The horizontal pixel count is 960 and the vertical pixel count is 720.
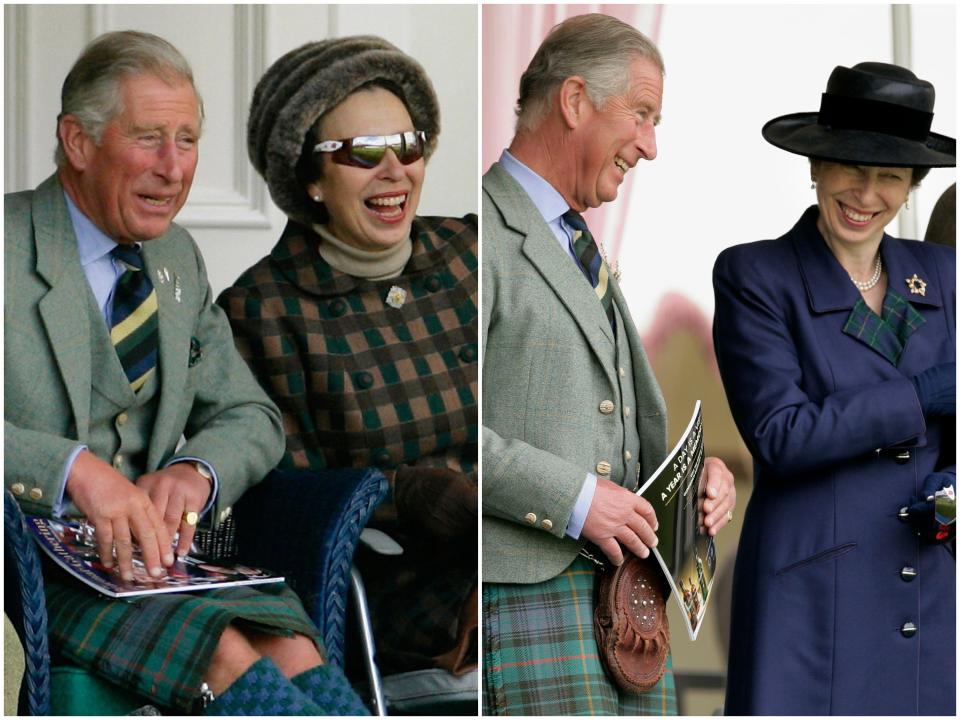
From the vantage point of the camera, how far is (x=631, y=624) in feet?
11.6

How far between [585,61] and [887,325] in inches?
36.0

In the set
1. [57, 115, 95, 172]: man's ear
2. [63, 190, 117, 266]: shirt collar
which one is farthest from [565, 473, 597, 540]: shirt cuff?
[57, 115, 95, 172]: man's ear

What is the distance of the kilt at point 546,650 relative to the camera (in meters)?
3.50

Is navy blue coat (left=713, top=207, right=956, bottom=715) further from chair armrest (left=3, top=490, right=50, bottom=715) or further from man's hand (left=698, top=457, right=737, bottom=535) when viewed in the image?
chair armrest (left=3, top=490, right=50, bottom=715)

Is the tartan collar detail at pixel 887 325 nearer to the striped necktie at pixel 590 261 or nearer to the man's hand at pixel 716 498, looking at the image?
the man's hand at pixel 716 498

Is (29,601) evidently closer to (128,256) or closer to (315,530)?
(315,530)

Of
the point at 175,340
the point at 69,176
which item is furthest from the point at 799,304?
the point at 69,176

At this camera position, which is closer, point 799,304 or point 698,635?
point 799,304

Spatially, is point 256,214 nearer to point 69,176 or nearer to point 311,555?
point 69,176

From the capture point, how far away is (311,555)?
3.59 meters

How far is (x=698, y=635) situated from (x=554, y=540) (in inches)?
30.6

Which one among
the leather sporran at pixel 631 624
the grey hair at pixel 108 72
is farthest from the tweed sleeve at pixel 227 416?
the leather sporran at pixel 631 624

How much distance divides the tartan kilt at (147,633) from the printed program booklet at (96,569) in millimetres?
26

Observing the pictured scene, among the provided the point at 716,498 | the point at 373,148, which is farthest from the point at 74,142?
the point at 716,498
